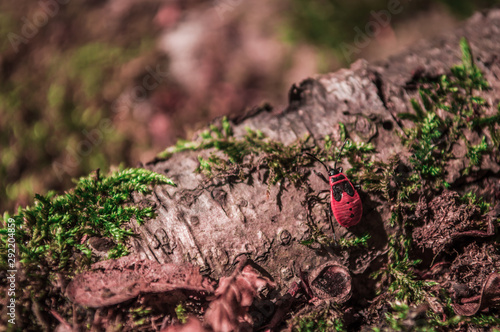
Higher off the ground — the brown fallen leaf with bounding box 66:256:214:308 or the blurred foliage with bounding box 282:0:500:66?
the blurred foliage with bounding box 282:0:500:66

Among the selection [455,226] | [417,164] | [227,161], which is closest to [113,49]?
[227,161]

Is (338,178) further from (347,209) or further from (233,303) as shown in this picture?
(233,303)

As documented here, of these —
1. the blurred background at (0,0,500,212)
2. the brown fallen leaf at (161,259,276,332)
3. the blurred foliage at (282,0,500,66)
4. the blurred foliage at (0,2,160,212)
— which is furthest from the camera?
the blurred foliage at (282,0,500,66)

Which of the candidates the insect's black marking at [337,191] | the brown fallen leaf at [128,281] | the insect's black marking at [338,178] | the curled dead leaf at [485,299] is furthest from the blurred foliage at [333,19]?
the brown fallen leaf at [128,281]

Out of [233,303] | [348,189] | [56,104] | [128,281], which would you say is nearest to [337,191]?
[348,189]

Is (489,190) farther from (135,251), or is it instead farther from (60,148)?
(60,148)

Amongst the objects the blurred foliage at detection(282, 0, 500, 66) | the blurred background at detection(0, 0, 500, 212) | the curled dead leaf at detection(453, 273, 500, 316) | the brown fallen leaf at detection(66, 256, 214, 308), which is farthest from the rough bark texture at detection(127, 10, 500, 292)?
the blurred foliage at detection(282, 0, 500, 66)

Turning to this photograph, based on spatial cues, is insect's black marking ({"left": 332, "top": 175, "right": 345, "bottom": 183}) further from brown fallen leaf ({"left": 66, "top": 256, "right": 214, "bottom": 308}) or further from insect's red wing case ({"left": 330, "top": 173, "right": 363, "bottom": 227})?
brown fallen leaf ({"left": 66, "top": 256, "right": 214, "bottom": 308})
